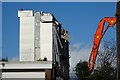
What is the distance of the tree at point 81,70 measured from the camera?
140ft

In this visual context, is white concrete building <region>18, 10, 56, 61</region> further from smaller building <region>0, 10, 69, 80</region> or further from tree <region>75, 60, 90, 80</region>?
tree <region>75, 60, 90, 80</region>

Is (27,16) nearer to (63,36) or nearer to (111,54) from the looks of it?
(63,36)

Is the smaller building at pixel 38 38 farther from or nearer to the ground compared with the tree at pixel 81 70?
farther from the ground

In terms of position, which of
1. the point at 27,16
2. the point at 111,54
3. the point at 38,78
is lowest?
the point at 38,78

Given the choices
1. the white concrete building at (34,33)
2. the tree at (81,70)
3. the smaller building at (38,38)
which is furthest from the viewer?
the white concrete building at (34,33)

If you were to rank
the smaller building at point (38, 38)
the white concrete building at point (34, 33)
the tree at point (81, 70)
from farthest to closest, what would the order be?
the white concrete building at point (34, 33) → the smaller building at point (38, 38) → the tree at point (81, 70)

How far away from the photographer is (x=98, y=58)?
3127cm

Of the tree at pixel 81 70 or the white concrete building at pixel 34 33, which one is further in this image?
the white concrete building at pixel 34 33

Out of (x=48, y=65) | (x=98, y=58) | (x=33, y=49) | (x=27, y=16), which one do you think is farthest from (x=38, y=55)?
(x=98, y=58)

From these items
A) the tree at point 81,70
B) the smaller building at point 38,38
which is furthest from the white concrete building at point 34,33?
the tree at point 81,70

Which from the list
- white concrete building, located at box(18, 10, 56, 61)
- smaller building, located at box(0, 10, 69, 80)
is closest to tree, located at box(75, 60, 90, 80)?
smaller building, located at box(0, 10, 69, 80)

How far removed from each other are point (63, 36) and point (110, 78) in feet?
99.6

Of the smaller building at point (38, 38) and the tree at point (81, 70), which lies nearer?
the tree at point (81, 70)

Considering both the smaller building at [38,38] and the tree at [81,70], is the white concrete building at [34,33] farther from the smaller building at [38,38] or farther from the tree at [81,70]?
the tree at [81,70]
